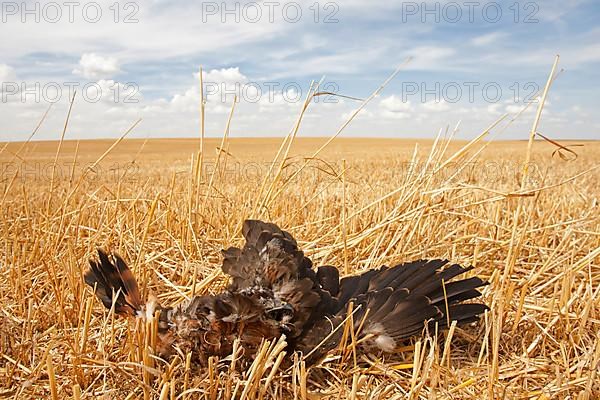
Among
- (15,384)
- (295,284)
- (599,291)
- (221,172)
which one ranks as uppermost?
(221,172)

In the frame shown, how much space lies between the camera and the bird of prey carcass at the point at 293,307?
5.80 feet

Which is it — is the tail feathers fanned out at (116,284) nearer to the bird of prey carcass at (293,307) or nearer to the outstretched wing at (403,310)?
the bird of prey carcass at (293,307)

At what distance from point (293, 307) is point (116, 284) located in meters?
0.82

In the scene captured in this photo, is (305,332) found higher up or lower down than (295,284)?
lower down

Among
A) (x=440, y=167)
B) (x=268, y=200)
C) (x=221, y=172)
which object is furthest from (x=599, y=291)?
(x=221, y=172)

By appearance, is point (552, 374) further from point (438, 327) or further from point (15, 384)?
point (15, 384)

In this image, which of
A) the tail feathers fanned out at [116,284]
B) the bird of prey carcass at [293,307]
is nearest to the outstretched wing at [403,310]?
the bird of prey carcass at [293,307]

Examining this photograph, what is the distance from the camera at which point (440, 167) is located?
9.47 ft

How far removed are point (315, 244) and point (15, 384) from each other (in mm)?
1681

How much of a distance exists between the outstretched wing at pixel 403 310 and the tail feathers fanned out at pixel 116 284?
0.73m

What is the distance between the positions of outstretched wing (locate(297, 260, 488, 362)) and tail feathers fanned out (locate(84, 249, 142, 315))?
733 millimetres

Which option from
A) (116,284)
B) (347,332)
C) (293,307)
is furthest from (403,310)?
(116,284)

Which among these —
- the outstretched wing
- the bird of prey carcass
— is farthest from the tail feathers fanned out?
the outstretched wing

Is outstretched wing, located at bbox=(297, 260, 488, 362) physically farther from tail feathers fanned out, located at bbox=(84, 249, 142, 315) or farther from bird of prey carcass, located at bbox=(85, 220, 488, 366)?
tail feathers fanned out, located at bbox=(84, 249, 142, 315)
